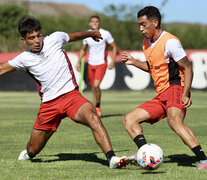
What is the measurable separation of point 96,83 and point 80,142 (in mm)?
5164

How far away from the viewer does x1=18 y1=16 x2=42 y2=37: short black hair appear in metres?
7.09

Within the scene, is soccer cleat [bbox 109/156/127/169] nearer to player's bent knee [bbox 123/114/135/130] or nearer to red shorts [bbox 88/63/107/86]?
player's bent knee [bbox 123/114/135/130]

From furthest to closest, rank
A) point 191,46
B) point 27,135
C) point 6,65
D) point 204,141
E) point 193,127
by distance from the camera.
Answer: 1. point 191,46
2. point 193,127
3. point 27,135
4. point 204,141
5. point 6,65

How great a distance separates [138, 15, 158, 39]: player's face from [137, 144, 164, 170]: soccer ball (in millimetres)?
1679

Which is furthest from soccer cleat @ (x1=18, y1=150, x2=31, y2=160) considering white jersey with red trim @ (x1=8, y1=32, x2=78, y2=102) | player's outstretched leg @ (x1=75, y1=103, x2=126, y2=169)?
player's outstretched leg @ (x1=75, y1=103, x2=126, y2=169)

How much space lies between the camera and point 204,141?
941cm

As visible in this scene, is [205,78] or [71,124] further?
[205,78]

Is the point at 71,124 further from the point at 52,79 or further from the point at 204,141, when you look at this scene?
the point at 52,79

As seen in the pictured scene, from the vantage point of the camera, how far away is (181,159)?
758 cm

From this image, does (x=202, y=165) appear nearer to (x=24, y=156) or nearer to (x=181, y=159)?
(x=181, y=159)

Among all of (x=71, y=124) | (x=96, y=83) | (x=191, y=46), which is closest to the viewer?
(x=71, y=124)

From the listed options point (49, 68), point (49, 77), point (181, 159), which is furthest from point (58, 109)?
point (181, 159)

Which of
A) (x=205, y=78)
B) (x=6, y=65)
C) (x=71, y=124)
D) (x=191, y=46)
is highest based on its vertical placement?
(x=6, y=65)

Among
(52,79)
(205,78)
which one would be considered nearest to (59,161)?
(52,79)
